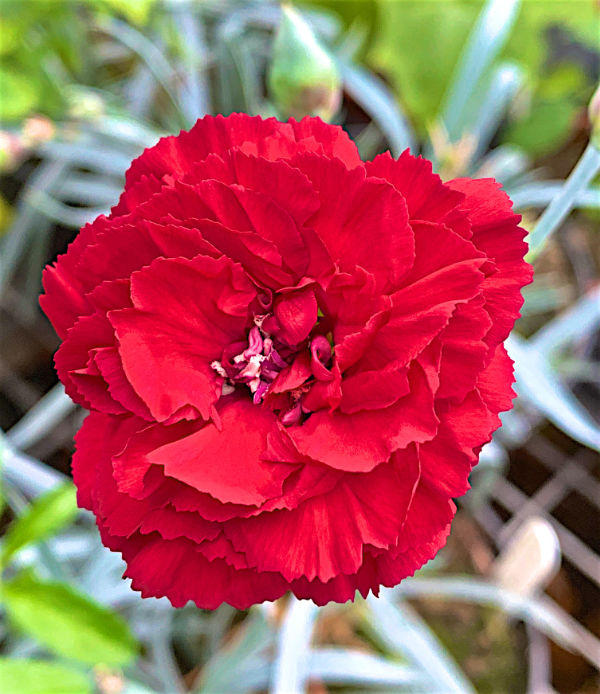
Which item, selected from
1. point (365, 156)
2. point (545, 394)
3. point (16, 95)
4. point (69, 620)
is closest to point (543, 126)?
point (365, 156)

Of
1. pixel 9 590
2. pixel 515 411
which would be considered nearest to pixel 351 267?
pixel 9 590

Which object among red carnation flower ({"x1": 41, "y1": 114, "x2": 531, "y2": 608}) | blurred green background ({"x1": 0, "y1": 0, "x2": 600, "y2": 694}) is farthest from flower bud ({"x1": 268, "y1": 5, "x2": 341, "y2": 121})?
red carnation flower ({"x1": 41, "y1": 114, "x2": 531, "y2": 608})

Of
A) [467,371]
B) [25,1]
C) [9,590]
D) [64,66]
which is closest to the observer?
[467,371]

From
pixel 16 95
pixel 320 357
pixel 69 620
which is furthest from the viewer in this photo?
pixel 16 95

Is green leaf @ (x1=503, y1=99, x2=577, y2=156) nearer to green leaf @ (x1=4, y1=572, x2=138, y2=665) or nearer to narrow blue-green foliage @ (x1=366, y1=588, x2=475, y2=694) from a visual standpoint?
narrow blue-green foliage @ (x1=366, y1=588, x2=475, y2=694)

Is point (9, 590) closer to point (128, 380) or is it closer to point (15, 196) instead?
point (128, 380)

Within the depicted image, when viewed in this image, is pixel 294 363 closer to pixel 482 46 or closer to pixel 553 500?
pixel 482 46

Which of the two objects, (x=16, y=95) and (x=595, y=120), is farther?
(x=16, y=95)
